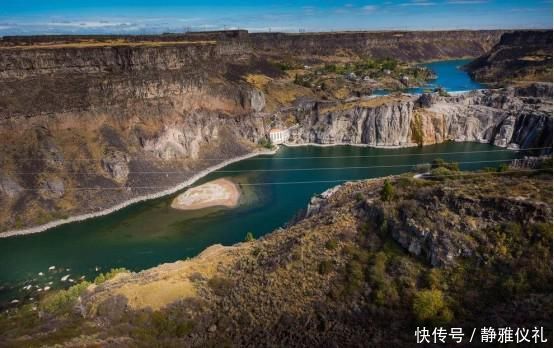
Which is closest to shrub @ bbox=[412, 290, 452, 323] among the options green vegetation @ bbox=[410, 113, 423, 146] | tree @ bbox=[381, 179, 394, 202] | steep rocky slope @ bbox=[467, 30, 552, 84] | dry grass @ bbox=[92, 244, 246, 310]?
tree @ bbox=[381, 179, 394, 202]

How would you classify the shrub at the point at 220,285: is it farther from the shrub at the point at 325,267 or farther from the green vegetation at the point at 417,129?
the green vegetation at the point at 417,129

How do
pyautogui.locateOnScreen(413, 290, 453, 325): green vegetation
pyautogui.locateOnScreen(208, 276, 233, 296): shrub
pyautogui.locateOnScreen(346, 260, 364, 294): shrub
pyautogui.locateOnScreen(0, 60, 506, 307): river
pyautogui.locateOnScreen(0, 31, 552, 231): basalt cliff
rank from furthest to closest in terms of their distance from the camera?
pyautogui.locateOnScreen(0, 31, 552, 231): basalt cliff, pyautogui.locateOnScreen(0, 60, 506, 307): river, pyautogui.locateOnScreen(208, 276, 233, 296): shrub, pyautogui.locateOnScreen(346, 260, 364, 294): shrub, pyautogui.locateOnScreen(413, 290, 453, 325): green vegetation

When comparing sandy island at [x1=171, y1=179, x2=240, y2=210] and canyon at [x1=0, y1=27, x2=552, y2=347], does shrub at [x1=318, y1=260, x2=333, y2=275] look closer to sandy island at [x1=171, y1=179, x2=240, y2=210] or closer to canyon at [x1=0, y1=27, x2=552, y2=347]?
canyon at [x1=0, y1=27, x2=552, y2=347]

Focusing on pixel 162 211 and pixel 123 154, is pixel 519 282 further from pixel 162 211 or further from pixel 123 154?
pixel 123 154

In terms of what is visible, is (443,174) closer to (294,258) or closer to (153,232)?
(294,258)

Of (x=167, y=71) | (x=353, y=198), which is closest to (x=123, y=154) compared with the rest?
(x=167, y=71)

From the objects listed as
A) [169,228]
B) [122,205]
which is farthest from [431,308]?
[122,205]
